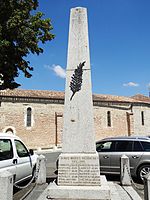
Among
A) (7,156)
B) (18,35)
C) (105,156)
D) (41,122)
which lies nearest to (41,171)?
(7,156)

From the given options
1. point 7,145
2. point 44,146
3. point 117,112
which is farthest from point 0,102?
point 7,145

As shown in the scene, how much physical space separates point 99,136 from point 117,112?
422cm

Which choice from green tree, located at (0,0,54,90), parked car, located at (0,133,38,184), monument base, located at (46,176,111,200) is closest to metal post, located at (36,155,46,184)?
parked car, located at (0,133,38,184)

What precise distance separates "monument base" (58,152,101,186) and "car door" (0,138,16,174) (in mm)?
1728

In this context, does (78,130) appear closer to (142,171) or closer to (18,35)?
(142,171)

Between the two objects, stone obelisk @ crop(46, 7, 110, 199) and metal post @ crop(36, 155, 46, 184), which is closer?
stone obelisk @ crop(46, 7, 110, 199)

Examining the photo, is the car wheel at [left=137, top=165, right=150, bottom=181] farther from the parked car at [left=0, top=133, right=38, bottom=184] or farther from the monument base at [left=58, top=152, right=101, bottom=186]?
the parked car at [left=0, top=133, right=38, bottom=184]

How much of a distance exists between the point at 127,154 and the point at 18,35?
26.4 feet

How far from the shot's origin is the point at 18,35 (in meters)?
11.1

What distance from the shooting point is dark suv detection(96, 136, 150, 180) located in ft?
23.9

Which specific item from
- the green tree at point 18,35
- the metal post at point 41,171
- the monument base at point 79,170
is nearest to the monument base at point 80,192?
the monument base at point 79,170

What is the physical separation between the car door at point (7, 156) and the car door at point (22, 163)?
0.25 m

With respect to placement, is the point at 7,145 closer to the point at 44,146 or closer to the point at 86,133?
the point at 86,133

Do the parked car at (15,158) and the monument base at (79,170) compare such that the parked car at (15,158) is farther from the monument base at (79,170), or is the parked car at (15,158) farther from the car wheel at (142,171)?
the car wheel at (142,171)
